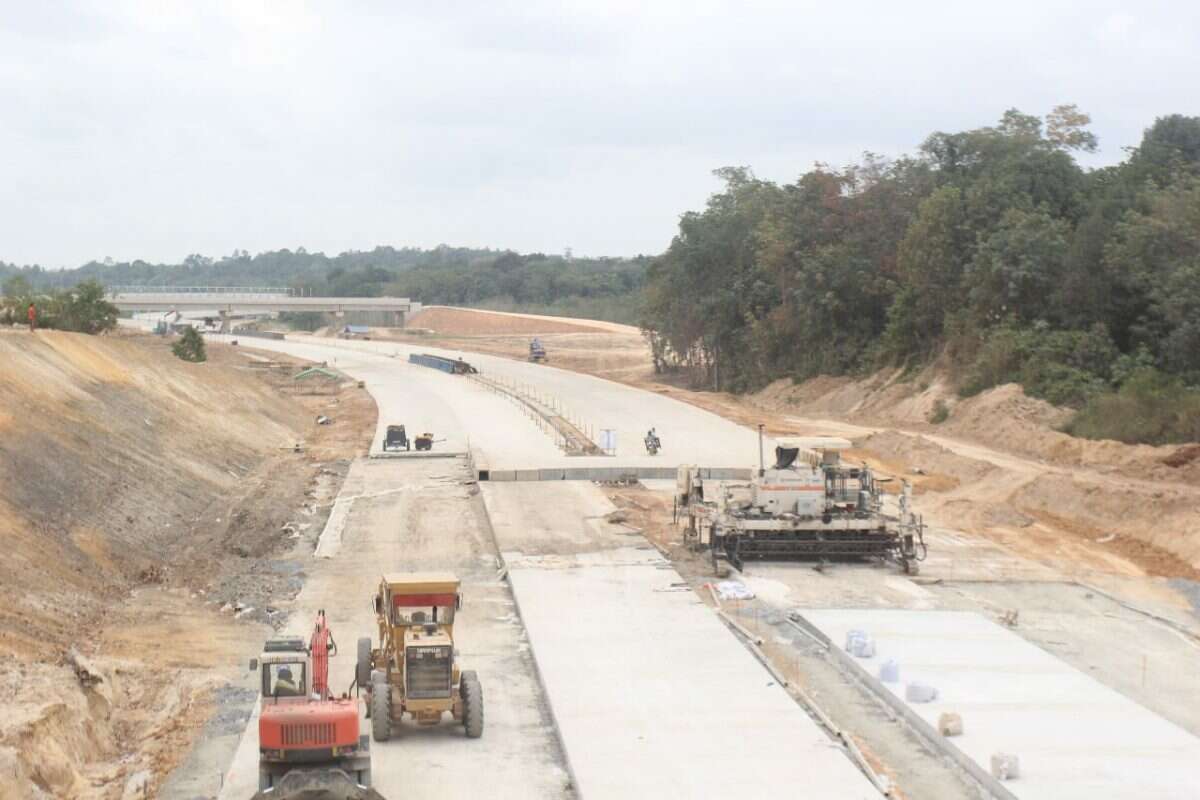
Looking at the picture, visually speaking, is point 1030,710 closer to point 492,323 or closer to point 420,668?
point 420,668

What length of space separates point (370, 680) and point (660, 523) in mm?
18050

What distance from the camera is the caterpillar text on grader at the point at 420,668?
19016mm

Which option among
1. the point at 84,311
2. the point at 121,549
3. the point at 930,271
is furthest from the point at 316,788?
the point at 84,311

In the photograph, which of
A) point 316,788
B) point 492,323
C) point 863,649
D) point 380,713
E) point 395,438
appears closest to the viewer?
point 316,788

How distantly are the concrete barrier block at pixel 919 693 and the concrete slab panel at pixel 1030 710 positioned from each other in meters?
0.13

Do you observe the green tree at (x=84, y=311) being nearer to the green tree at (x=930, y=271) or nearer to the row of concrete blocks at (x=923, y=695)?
the green tree at (x=930, y=271)

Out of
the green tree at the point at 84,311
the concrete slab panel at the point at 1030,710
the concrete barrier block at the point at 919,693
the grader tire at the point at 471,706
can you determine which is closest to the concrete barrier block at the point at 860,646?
the concrete slab panel at the point at 1030,710

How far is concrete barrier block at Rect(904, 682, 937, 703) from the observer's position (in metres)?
21.1

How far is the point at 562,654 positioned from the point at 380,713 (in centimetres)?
531

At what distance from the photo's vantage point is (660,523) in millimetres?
37312

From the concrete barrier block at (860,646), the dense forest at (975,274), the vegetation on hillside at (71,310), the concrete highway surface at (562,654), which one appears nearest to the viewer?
the concrete highway surface at (562,654)

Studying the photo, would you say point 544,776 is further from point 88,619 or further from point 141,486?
point 141,486

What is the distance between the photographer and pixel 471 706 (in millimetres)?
19312

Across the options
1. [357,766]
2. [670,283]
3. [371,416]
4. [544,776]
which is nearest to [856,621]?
[544,776]
